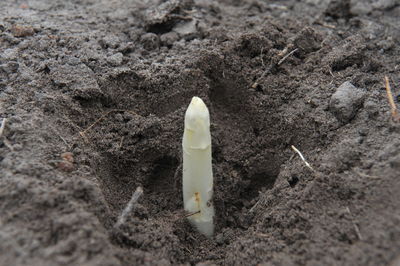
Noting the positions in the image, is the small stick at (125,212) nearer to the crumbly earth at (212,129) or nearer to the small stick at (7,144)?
the crumbly earth at (212,129)

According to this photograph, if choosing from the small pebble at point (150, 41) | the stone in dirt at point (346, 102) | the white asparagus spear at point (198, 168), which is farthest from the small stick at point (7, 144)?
the stone in dirt at point (346, 102)

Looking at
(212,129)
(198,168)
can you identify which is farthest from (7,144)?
(212,129)

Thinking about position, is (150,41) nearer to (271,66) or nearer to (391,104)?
(271,66)

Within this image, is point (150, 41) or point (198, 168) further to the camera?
point (150, 41)

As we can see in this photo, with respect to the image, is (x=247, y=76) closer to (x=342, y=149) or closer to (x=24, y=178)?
(x=342, y=149)

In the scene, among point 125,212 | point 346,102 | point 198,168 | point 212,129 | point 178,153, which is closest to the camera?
point 125,212

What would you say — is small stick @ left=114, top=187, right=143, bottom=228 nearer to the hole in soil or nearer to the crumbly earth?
the crumbly earth

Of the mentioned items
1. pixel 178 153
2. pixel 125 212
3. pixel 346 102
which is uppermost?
pixel 346 102

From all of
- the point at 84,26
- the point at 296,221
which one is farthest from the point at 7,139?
the point at 296,221
